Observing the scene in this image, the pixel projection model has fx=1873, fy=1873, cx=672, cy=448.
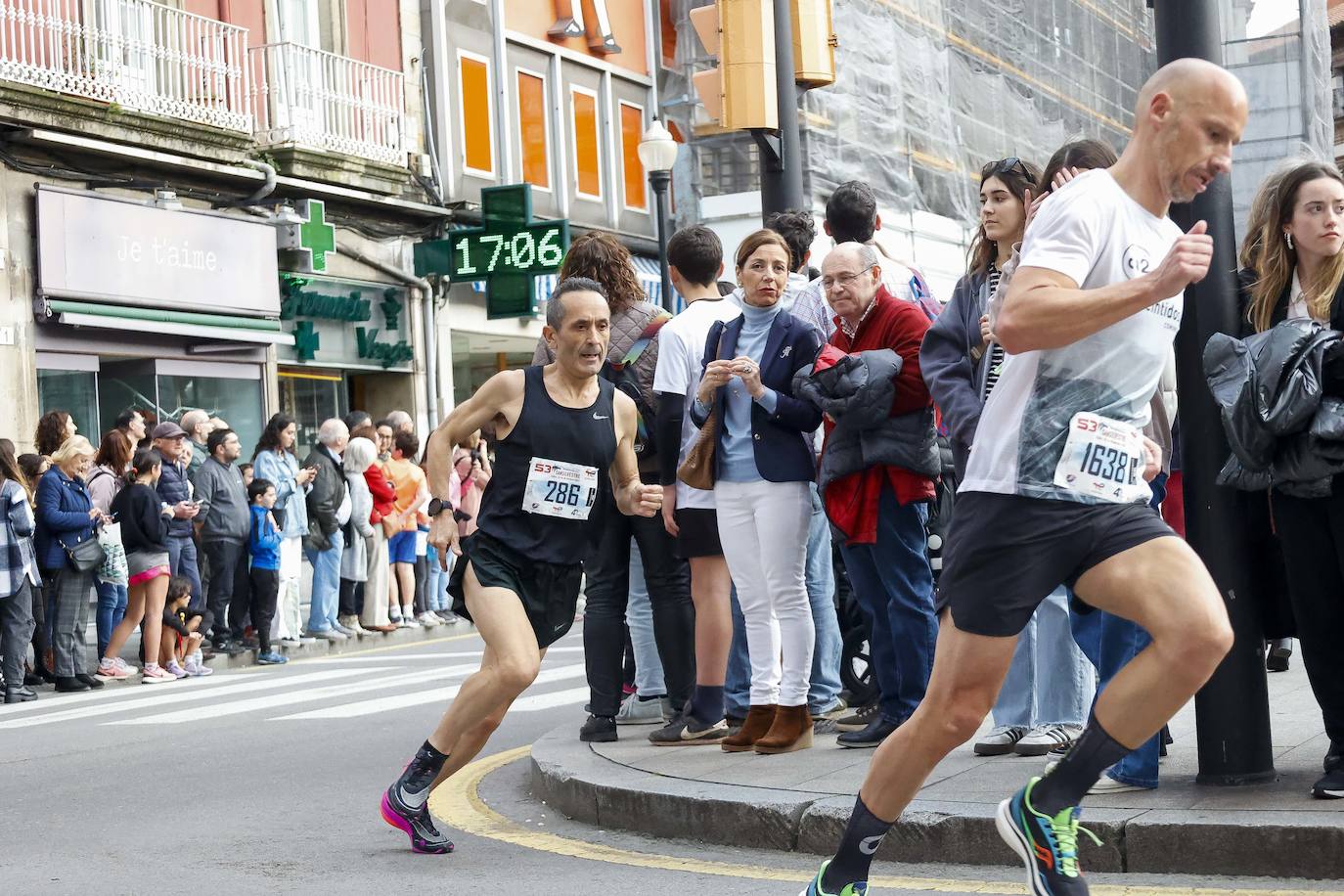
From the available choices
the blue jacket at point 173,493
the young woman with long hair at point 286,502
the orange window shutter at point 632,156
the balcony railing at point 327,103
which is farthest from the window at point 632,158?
the blue jacket at point 173,493

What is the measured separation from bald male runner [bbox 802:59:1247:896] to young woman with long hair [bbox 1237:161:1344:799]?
5.02 ft

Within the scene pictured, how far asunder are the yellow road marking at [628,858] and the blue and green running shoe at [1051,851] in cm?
94

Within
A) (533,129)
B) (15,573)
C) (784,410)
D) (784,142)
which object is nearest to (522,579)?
(784,410)

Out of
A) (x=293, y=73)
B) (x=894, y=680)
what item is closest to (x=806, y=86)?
(x=894, y=680)

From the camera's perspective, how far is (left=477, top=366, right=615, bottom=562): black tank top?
6320mm

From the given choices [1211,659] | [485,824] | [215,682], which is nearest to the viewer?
[1211,659]

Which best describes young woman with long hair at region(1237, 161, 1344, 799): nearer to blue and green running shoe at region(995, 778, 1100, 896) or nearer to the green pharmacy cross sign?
blue and green running shoe at region(995, 778, 1100, 896)

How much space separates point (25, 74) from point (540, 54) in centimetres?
1069

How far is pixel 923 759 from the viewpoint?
4.34 metres

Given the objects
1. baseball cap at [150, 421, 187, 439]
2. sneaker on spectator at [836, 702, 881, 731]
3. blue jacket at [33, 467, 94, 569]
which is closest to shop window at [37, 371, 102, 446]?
baseball cap at [150, 421, 187, 439]

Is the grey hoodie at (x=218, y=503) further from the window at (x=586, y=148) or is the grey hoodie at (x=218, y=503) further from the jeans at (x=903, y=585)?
the window at (x=586, y=148)

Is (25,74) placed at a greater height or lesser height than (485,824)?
greater

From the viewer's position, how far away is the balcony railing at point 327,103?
74.2 feet

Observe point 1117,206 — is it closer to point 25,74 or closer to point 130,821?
point 130,821
